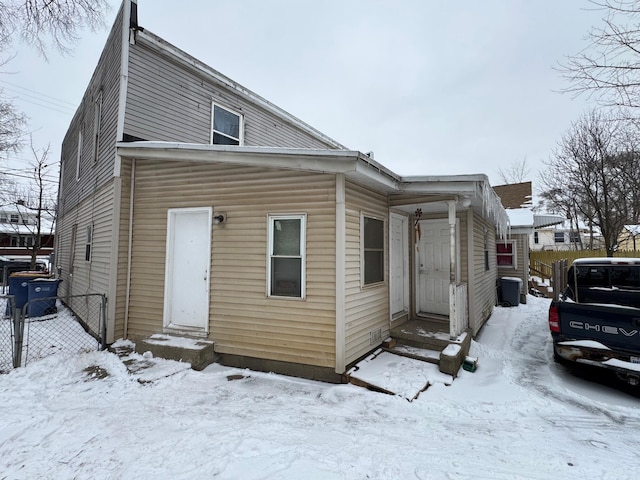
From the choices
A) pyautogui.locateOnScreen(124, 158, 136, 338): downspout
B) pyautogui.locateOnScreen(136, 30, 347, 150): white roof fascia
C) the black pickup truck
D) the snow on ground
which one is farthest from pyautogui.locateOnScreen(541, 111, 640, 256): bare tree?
pyautogui.locateOnScreen(124, 158, 136, 338): downspout

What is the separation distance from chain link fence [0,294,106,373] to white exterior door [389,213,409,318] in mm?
5496

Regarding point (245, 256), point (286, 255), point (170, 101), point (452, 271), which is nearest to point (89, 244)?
point (170, 101)

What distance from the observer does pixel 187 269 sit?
5512 mm

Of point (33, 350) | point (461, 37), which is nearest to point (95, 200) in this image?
point (33, 350)

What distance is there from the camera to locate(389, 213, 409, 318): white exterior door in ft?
20.2

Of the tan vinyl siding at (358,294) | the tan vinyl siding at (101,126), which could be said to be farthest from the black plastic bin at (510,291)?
the tan vinyl siding at (101,126)

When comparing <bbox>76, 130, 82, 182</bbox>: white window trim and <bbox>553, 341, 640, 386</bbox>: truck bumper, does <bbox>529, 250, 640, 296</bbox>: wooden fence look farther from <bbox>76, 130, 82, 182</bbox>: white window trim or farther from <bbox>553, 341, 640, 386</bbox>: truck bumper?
<bbox>76, 130, 82, 182</bbox>: white window trim

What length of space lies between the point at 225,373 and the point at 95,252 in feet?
14.8

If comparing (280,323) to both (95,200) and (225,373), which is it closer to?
(225,373)

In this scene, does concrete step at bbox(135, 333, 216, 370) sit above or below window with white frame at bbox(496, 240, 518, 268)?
below

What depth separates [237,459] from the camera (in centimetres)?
265

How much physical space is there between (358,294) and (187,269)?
10.1ft

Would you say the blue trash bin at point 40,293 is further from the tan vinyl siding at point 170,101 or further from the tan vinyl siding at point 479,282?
the tan vinyl siding at point 479,282

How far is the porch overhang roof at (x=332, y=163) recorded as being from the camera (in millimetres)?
4184
